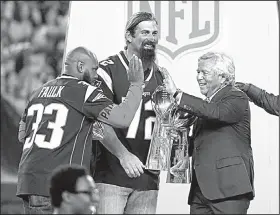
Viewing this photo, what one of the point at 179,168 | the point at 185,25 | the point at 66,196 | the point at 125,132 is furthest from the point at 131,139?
Result: the point at 185,25

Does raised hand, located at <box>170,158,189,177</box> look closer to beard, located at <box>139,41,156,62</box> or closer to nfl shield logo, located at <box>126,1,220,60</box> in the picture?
beard, located at <box>139,41,156,62</box>

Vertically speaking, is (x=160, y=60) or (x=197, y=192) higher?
(x=160, y=60)

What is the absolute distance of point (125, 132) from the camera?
168 inches

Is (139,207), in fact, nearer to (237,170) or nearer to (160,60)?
(237,170)

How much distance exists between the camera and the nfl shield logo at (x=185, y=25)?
5.84m

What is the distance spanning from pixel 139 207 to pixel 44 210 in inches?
27.4

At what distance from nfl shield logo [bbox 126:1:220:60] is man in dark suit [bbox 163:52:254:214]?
1.65 metres

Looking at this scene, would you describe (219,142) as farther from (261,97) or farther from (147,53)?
(261,97)

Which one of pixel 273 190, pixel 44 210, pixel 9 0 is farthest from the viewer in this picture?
pixel 9 0

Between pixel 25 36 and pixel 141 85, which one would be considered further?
pixel 25 36

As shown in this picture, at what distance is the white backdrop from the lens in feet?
18.9

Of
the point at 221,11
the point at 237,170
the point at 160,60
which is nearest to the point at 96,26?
the point at 160,60

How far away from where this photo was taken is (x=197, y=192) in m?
4.16

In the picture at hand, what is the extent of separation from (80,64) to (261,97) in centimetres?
135
